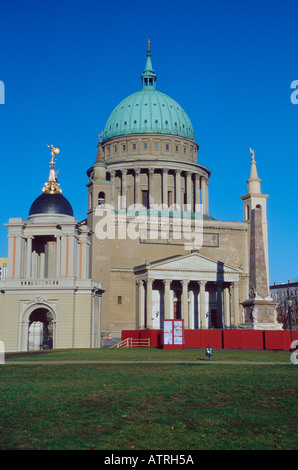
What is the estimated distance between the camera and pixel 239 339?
44.3m

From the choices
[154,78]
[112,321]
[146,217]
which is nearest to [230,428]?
[112,321]

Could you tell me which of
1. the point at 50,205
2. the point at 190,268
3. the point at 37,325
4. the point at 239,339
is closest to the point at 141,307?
the point at 190,268

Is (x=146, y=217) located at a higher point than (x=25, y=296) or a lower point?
higher

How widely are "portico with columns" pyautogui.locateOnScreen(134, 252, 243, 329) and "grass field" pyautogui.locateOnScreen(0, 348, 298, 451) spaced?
169ft

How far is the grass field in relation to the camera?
40.3 ft

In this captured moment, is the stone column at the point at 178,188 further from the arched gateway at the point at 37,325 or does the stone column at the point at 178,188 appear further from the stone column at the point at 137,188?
the arched gateway at the point at 37,325

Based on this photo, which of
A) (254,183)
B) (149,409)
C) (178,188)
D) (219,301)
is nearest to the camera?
(149,409)

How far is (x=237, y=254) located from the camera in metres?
89.5

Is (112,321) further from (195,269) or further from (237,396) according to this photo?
(237,396)

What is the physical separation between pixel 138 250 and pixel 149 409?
6682cm

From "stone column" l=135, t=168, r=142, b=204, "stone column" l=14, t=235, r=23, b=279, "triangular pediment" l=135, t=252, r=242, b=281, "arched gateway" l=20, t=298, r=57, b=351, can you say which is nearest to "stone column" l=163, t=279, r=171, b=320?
"triangular pediment" l=135, t=252, r=242, b=281

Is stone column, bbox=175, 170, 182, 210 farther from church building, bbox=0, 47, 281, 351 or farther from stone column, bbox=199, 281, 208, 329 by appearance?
stone column, bbox=199, 281, 208, 329

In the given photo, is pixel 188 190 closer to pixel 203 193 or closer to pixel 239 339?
pixel 203 193
